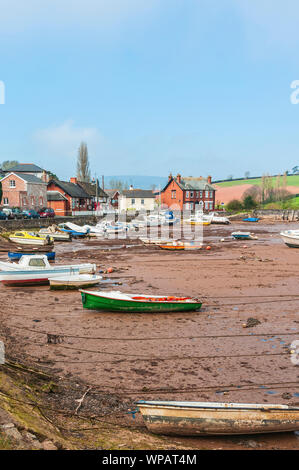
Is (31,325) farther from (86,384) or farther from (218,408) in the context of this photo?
(218,408)

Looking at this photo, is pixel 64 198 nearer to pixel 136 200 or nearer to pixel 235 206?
pixel 136 200

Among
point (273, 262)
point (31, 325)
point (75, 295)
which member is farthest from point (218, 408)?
point (273, 262)

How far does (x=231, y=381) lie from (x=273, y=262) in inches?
910

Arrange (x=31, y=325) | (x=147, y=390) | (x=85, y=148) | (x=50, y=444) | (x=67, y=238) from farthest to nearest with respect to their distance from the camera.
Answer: (x=85, y=148)
(x=67, y=238)
(x=31, y=325)
(x=147, y=390)
(x=50, y=444)

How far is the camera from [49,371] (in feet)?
39.7

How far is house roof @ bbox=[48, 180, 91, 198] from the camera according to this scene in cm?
7650

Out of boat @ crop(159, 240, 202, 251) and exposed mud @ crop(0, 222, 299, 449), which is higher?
boat @ crop(159, 240, 202, 251)

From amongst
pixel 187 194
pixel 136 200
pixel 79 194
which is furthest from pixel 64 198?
pixel 136 200

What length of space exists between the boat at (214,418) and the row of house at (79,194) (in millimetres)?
63886

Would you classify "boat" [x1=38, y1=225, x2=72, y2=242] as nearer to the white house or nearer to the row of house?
the row of house

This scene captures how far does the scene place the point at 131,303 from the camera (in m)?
17.9

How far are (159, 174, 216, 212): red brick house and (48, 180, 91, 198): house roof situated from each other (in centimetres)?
2818

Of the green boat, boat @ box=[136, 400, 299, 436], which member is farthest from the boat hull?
the green boat
